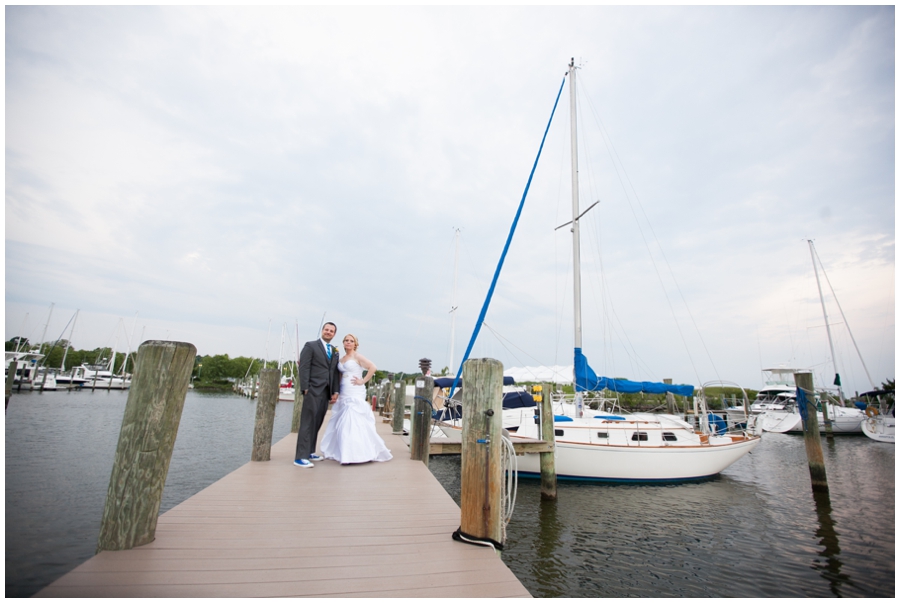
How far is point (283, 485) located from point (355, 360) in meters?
2.38

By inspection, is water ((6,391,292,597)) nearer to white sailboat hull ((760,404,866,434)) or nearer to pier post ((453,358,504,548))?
pier post ((453,358,504,548))

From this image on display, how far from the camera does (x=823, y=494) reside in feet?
37.0

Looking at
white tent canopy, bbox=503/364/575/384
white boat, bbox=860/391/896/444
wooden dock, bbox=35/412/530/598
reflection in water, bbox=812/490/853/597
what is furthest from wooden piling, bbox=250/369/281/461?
white boat, bbox=860/391/896/444

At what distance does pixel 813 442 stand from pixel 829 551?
5194 mm

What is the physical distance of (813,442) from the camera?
458 inches

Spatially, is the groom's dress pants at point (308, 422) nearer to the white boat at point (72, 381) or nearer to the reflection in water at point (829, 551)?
the reflection in water at point (829, 551)

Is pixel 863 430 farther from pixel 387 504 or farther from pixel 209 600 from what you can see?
pixel 209 600

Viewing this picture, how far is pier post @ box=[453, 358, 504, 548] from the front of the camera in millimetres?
3328

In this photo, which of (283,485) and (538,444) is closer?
(283,485)

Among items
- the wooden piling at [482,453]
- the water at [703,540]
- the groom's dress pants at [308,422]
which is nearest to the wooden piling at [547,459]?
the water at [703,540]

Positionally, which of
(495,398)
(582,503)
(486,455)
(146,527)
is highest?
(495,398)

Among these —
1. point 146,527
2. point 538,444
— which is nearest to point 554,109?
point 538,444

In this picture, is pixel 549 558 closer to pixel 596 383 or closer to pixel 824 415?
pixel 596 383

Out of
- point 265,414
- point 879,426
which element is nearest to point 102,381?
point 265,414
